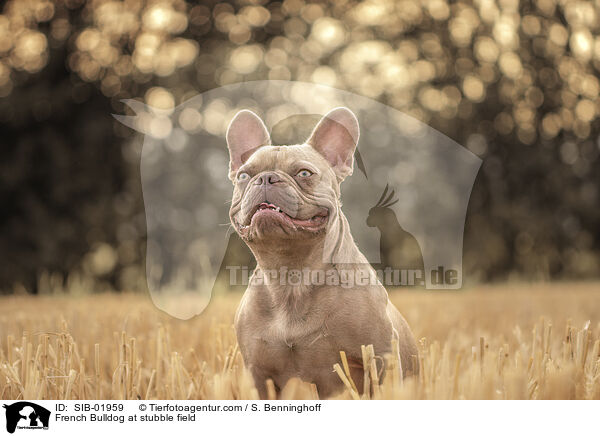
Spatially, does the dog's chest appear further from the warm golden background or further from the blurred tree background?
the blurred tree background

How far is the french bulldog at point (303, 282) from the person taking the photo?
1.77 m

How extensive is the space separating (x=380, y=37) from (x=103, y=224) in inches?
105

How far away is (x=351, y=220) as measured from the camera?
215cm

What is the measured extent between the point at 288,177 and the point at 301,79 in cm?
98

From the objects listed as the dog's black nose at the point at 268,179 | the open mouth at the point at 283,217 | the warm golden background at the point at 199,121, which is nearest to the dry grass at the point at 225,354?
the warm golden background at the point at 199,121

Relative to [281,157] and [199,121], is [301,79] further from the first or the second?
[281,157]

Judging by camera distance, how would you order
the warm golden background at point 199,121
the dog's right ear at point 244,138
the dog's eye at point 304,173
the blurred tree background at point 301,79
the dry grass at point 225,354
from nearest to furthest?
1. the dry grass at point 225,354
2. the dog's eye at point 304,173
3. the dog's right ear at point 244,138
4. the warm golden background at point 199,121
5. the blurred tree background at point 301,79

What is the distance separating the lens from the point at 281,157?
1.94 meters

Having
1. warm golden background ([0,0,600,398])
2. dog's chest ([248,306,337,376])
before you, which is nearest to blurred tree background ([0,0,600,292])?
warm golden background ([0,0,600,398])
